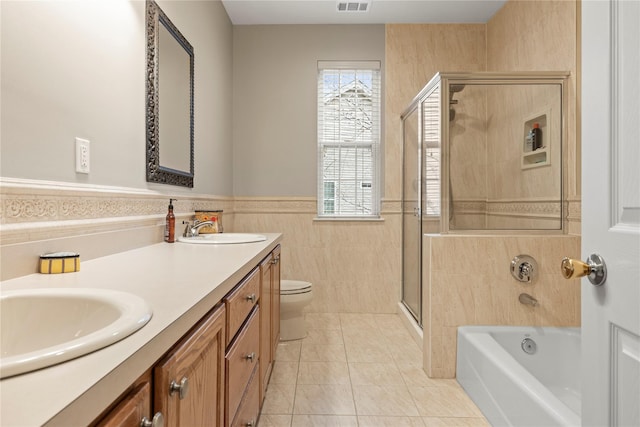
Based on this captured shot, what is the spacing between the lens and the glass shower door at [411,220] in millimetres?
2906

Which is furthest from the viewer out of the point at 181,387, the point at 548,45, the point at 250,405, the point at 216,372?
the point at 548,45

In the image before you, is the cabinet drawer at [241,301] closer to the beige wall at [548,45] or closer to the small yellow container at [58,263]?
the small yellow container at [58,263]

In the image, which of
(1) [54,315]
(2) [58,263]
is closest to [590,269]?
(1) [54,315]

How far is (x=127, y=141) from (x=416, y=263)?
2.15m

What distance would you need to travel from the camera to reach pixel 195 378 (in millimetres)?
825

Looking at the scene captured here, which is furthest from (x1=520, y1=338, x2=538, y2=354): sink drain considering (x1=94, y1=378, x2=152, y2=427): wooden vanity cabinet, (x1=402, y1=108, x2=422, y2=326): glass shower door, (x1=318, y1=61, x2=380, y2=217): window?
(x1=94, y1=378, x2=152, y2=427): wooden vanity cabinet

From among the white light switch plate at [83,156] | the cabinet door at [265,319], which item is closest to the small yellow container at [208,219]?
the cabinet door at [265,319]

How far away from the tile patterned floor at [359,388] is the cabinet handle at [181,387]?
120 cm

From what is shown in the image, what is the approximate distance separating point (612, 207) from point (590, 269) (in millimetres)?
135

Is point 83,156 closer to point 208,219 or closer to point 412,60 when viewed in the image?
point 208,219

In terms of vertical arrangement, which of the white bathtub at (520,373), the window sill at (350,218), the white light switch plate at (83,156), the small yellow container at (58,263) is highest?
the white light switch plate at (83,156)

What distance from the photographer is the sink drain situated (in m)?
2.13

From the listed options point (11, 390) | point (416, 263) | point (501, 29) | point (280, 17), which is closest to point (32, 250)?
point (11, 390)

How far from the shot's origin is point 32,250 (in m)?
1.10
